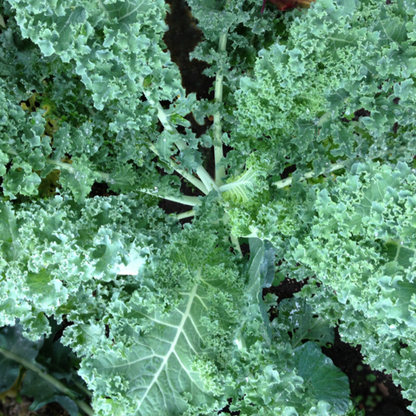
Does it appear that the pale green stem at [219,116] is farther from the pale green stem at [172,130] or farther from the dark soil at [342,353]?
the dark soil at [342,353]

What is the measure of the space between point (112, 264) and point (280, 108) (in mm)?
1267

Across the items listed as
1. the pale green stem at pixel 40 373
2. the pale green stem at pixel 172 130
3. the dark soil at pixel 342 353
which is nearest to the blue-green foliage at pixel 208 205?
the pale green stem at pixel 172 130

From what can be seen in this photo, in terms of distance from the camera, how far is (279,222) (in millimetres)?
2445

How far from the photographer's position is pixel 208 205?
8.77 ft

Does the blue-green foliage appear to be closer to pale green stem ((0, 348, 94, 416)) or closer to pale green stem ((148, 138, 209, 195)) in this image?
pale green stem ((148, 138, 209, 195))

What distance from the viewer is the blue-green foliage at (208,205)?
198cm

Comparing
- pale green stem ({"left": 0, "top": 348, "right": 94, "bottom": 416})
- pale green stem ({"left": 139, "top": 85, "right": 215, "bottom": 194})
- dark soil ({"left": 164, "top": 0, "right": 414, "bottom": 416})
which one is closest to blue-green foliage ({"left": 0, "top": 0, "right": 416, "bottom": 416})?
pale green stem ({"left": 139, "top": 85, "right": 215, "bottom": 194})

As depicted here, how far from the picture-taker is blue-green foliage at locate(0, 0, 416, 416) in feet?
6.50

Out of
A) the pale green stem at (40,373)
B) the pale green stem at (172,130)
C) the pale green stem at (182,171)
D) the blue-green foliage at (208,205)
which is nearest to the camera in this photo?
the blue-green foliage at (208,205)

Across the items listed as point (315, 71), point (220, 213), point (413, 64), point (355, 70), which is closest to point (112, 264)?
point (220, 213)

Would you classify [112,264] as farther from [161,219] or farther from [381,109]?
[381,109]

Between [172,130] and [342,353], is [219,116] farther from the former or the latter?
[342,353]

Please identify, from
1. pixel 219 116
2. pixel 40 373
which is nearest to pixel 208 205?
pixel 219 116

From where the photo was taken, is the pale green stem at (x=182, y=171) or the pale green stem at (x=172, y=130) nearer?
the pale green stem at (x=172, y=130)
